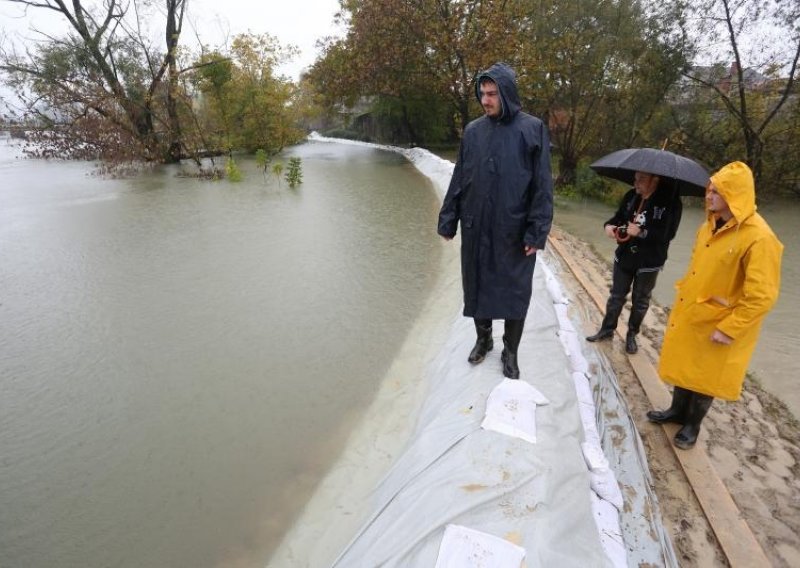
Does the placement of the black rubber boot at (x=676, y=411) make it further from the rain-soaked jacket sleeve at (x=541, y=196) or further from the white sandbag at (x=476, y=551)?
the white sandbag at (x=476, y=551)

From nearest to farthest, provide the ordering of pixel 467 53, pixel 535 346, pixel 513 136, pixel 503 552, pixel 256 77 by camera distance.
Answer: pixel 503 552 < pixel 513 136 < pixel 535 346 < pixel 467 53 < pixel 256 77

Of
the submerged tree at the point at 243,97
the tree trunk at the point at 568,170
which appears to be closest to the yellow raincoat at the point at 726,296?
the tree trunk at the point at 568,170

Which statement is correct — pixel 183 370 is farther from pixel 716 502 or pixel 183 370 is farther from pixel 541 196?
pixel 716 502

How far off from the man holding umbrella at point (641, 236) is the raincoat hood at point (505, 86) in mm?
1073

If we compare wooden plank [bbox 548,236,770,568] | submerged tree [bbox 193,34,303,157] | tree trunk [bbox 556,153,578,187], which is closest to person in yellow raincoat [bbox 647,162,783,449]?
wooden plank [bbox 548,236,770,568]

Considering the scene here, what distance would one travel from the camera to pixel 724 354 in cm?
187

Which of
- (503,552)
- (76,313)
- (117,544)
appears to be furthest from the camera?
(76,313)

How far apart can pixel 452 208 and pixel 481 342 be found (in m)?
0.80

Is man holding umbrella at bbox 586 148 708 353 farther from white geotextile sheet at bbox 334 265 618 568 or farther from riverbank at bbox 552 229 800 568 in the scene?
white geotextile sheet at bbox 334 265 618 568

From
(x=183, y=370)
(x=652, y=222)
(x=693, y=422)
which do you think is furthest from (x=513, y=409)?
(x=183, y=370)

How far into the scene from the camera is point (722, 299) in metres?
1.86

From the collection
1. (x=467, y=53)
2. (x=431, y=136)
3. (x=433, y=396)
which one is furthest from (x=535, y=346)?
(x=431, y=136)

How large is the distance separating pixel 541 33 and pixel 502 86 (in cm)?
1027

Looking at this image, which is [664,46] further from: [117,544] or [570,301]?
[117,544]
